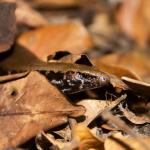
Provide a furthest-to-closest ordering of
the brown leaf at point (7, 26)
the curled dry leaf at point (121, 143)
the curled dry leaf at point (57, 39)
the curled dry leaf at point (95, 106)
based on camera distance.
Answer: the curled dry leaf at point (57, 39), the brown leaf at point (7, 26), the curled dry leaf at point (95, 106), the curled dry leaf at point (121, 143)

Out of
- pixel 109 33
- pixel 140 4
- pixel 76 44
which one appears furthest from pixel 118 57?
pixel 140 4

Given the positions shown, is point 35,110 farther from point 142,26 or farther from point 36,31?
point 142,26

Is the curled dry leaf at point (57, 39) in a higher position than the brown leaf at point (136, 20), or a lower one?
higher

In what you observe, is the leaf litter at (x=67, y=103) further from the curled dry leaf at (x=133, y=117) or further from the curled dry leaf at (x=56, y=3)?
the curled dry leaf at (x=56, y=3)

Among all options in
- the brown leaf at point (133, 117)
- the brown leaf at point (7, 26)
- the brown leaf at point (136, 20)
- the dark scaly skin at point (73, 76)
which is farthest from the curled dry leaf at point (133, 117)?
the brown leaf at point (136, 20)

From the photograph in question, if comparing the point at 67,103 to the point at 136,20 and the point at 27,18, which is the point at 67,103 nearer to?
the point at 27,18

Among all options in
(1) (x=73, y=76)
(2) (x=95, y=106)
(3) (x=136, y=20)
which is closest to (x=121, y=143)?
(2) (x=95, y=106)
